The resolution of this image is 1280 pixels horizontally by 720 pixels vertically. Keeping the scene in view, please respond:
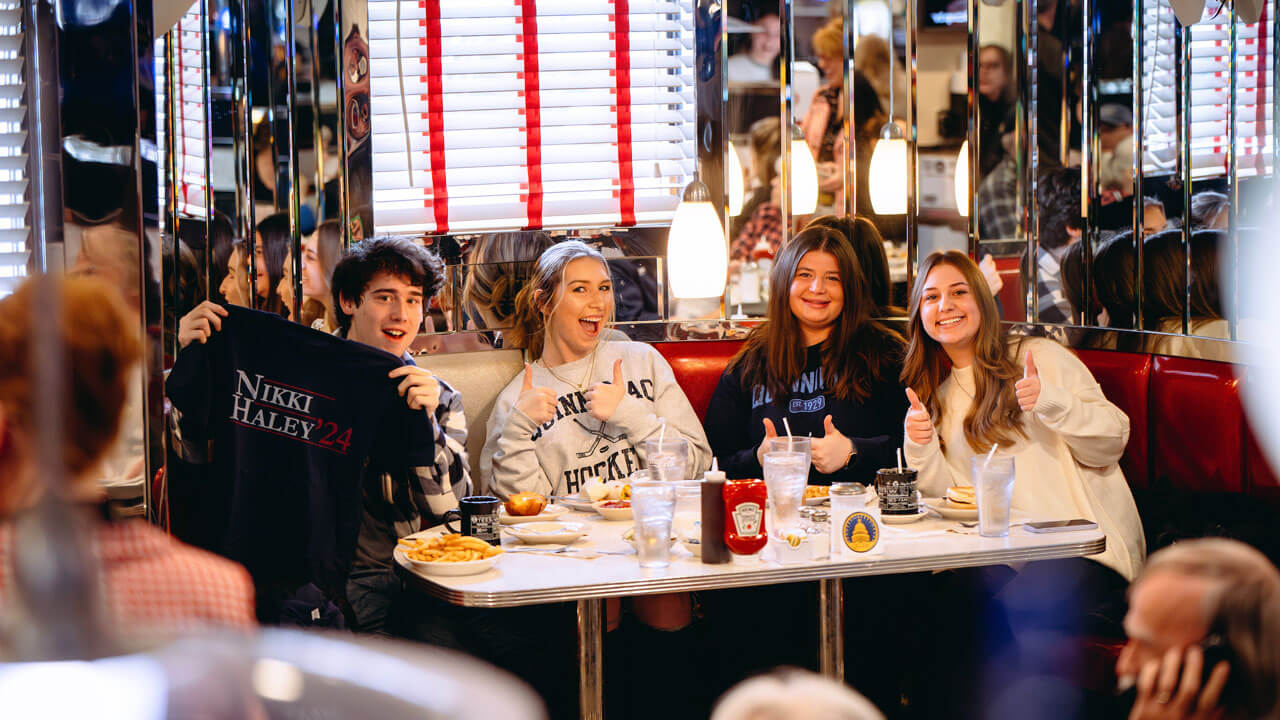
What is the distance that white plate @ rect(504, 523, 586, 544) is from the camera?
2605 mm

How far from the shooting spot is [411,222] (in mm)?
4375

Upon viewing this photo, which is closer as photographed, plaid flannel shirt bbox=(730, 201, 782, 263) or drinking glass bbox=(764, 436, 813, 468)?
drinking glass bbox=(764, 436, 813, 468)

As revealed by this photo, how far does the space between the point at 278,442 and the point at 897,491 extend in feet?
5.10

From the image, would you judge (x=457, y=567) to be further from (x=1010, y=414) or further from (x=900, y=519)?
(x=1010, y=414)

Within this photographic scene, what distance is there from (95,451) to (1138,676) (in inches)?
37.9

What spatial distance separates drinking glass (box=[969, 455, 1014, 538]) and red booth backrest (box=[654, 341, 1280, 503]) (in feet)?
3.17

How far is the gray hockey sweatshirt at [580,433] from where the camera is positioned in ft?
11.8

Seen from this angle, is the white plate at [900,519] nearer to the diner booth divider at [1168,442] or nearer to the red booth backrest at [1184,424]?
the diner booth divider at [1168,442]

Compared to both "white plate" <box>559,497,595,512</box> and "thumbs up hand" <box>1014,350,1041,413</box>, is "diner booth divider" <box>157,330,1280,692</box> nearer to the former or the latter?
"thumbs up hand" <box>1014,350,1041,413</box>

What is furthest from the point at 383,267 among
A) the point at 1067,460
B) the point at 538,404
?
the point at 1067,460

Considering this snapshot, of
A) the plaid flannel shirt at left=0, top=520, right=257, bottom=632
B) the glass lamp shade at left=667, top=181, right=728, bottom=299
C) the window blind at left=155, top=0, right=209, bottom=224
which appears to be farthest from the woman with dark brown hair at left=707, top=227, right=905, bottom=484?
the plaid flannel shirt at left=0, top=520, right=257, bottom=632

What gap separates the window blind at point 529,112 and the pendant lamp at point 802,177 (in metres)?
0.42

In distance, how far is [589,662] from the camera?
8.39ft

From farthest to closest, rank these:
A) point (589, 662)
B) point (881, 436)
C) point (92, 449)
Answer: point (881, 436)
point (589, 662)
point (92, 449)
